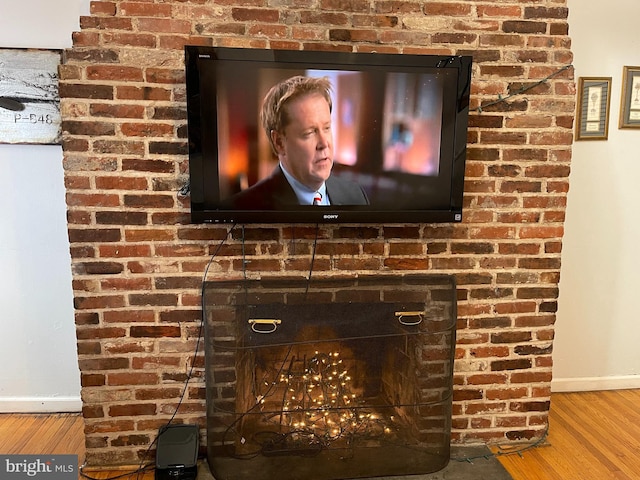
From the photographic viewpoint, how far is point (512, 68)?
193 cm

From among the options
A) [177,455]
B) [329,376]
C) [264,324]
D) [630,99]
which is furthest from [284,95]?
[630,99]

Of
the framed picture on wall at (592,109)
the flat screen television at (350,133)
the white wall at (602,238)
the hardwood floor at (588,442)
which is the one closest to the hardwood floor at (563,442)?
the hardwood floor at (588,442)

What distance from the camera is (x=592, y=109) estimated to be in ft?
7.87

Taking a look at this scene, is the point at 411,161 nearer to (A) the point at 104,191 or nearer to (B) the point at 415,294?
(B) the point at 415,294

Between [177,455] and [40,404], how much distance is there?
3.10 ft

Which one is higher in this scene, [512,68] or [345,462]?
[512,68]

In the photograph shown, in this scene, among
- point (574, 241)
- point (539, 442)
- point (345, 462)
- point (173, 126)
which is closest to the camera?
point (173, 126)

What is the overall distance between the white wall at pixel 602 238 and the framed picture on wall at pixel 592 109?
0.04m

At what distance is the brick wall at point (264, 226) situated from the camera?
1790 millimetres

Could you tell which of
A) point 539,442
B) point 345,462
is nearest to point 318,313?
point 345,462

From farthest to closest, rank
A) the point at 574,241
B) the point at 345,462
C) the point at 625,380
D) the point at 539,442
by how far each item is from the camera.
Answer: the point at 625,380
the point at 574,241
the point at 539,442
the point at 345,462

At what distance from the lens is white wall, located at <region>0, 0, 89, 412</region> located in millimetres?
2082

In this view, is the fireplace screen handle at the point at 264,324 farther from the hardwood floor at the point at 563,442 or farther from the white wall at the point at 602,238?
the white wall at the point at 602,238

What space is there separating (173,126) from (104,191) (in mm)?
356
